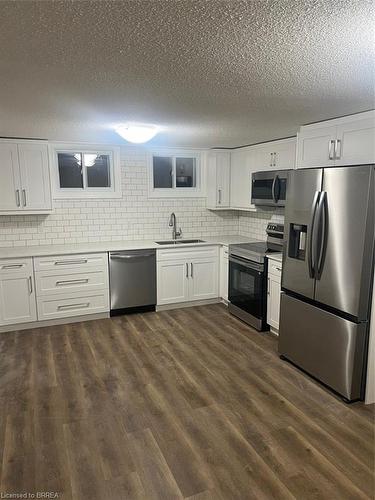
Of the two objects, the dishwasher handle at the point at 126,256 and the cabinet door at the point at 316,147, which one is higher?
the cabinet door at the point at 316,147

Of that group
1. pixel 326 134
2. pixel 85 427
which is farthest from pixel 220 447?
pixel 326 134

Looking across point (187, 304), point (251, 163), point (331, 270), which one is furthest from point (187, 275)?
point (331, 270)

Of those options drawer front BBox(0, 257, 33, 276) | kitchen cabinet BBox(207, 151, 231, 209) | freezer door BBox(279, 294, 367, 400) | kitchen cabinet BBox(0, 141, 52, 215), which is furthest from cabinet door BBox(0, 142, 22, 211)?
freezer door BBox(279, 294, 367, 400)

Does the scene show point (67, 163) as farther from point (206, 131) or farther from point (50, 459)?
point (50, 459)

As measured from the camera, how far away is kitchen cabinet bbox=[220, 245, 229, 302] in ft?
16.1

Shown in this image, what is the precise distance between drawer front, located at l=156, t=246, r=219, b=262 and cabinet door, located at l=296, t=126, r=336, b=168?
191 centimetres

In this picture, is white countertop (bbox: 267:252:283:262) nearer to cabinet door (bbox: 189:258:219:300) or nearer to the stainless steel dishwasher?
cabinet door (bbox: 189:258:219:300)

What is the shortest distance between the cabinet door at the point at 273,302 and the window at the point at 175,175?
2.15 metres

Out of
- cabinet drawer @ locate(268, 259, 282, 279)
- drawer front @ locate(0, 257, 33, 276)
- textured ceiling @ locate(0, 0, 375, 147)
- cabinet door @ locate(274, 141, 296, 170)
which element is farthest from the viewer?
cabinet door @ locate(274, 141, 296, 170)

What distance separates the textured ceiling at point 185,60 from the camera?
1258 millimetres

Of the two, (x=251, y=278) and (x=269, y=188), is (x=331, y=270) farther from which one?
(x=269, y=188)

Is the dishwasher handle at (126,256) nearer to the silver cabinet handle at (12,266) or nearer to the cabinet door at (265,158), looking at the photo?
the silver cabinet handle at (12,266)

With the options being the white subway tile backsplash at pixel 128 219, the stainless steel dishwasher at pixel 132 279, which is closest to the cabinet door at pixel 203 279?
the stainless steel dishwasher at pixel 132 279

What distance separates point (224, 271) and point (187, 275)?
532 mm
